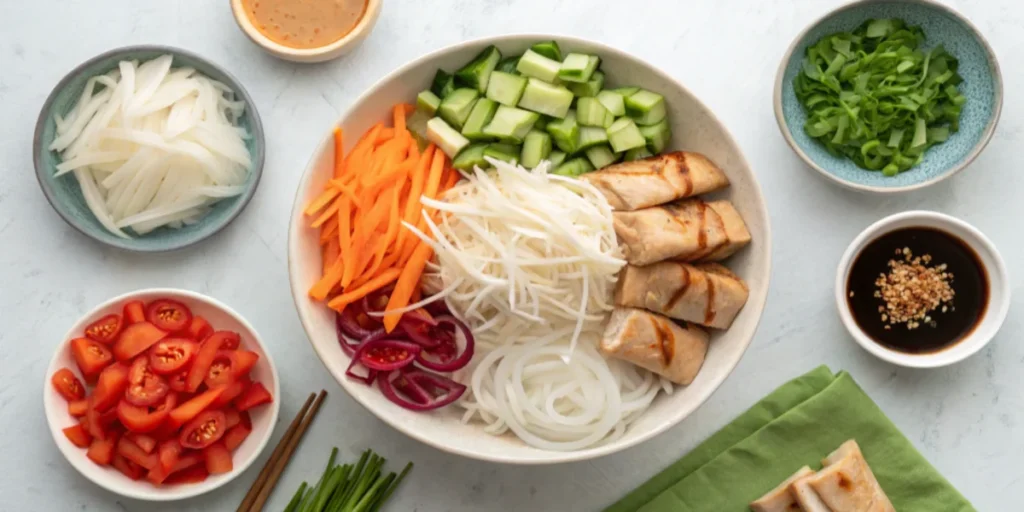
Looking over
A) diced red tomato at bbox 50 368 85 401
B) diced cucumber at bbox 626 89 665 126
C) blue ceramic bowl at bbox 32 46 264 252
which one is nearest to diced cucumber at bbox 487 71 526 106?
diced cucumber at bbox 626 89 665 126

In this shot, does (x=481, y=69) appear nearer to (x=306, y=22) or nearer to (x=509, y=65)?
(x=509, y=65)

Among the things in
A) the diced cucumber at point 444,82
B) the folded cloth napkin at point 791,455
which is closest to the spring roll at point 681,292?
the folded cloth napkin at point 791,455

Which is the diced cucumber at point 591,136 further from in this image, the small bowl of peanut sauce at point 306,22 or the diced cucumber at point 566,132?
the small bowl of peanut sauce at point 306,22

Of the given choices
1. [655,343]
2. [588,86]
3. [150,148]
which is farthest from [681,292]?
[150,148]

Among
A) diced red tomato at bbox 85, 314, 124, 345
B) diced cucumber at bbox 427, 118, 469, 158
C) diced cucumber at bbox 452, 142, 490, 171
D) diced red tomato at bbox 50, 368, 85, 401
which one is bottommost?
diced red tomato at bbox 50, 368, 85, 401

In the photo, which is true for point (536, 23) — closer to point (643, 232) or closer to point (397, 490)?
point (643, 232)

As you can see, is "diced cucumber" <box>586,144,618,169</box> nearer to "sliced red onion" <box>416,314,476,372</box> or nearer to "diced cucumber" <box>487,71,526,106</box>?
"diced cucumber" <box>487,71,526,106</box>

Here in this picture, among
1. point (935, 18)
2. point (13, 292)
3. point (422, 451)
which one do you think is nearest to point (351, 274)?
point (422, 451)
